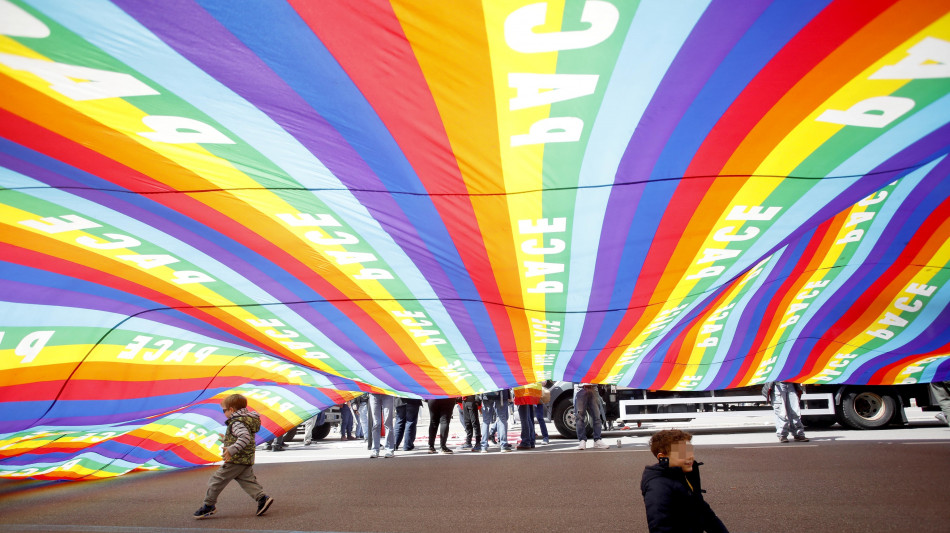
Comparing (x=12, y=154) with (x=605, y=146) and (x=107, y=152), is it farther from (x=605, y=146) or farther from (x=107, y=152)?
(x=605, y=146)

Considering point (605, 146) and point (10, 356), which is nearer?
point (605, 146)

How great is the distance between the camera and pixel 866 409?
13.6 m

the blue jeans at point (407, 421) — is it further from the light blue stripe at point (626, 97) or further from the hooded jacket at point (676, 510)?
the hooded jacket at point (676, 510)

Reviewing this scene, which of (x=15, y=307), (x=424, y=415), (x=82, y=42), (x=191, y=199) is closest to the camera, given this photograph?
(x=82, y=42)

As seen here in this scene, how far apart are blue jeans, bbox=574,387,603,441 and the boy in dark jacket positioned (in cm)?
884

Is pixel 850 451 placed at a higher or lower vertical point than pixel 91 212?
lower

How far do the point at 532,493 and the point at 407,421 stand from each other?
26.9 feet

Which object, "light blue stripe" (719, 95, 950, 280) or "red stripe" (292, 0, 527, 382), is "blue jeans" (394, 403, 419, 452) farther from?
"light blue stripe" (719, 95, 950, 280)

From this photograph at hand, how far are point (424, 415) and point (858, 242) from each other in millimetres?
27889

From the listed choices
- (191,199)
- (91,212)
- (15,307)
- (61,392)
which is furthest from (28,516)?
(191,199)

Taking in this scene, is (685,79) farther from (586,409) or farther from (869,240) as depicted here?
(586,409)

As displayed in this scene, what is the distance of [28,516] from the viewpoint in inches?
282

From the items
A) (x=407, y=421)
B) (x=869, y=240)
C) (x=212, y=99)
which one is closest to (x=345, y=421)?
(x=407, y=421)

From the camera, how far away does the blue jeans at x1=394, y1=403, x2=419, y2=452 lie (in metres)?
14.2
